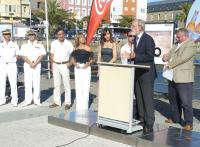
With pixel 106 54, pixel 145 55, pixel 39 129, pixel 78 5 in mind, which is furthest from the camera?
pixel 78 5

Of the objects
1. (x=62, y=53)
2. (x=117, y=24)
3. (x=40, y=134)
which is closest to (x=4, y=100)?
(x=62, y=53)

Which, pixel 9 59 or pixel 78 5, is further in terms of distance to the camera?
pixel 78 5

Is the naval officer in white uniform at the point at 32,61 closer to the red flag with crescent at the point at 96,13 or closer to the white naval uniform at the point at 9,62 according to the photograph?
the white naval uniform at the point at 9,62

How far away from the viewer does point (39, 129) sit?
8.50m

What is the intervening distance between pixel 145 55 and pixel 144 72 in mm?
316

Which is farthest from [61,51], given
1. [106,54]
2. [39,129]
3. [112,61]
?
[39,129]

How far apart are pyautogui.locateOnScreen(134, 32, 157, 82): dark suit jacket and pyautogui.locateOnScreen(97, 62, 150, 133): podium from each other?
0.37 m

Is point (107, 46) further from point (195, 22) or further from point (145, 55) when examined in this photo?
point (145, 55)

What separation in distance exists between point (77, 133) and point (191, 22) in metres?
4.49

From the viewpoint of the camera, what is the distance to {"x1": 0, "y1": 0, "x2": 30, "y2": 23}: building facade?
9973 centimetres

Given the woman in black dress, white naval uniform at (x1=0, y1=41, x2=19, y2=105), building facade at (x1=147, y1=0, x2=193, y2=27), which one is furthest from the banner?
building facade at (x1=147, y1=0, x2=193, y2=27)

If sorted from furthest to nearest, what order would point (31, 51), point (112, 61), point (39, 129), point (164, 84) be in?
point (164, 84) < point (31, 51) < point (112, 61) < point (39, 129)

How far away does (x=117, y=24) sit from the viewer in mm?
104375

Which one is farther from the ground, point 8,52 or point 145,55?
point 145,55
